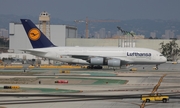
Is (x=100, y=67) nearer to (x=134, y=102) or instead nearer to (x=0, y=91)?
(x=0, y=91)

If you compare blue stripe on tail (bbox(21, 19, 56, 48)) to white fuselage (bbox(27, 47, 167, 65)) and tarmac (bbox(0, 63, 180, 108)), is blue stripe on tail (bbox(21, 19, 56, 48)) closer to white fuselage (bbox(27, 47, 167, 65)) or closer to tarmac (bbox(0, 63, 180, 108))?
white fuselage (bbox(27, 47, 167, 65))

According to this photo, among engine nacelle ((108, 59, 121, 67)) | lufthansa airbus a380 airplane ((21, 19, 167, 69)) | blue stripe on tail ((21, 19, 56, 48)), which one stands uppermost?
blue stripe on tail ((21, 19, 56, 48))

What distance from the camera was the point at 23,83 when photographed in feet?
198

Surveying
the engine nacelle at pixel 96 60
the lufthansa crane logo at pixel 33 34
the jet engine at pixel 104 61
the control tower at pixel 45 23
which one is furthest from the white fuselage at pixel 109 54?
the control tower at pixel 45 23

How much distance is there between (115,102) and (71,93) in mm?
8306

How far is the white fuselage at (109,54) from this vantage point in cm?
9038

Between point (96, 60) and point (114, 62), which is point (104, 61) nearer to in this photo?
point (96, 60)

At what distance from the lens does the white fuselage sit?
9038 centimetres

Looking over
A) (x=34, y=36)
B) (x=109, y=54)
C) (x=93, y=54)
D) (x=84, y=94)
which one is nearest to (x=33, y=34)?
(x=34, y=36)

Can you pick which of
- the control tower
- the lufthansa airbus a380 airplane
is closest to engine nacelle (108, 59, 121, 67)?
the lufthansa airbus a380 airplane

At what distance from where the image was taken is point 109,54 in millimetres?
91438

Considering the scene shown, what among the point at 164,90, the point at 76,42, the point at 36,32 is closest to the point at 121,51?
the point at 36,32

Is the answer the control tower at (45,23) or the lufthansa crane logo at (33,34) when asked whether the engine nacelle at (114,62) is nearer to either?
the lufthansa crane logo at (33,34)

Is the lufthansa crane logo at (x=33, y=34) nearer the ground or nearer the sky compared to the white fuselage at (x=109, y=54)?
nearer the sky
